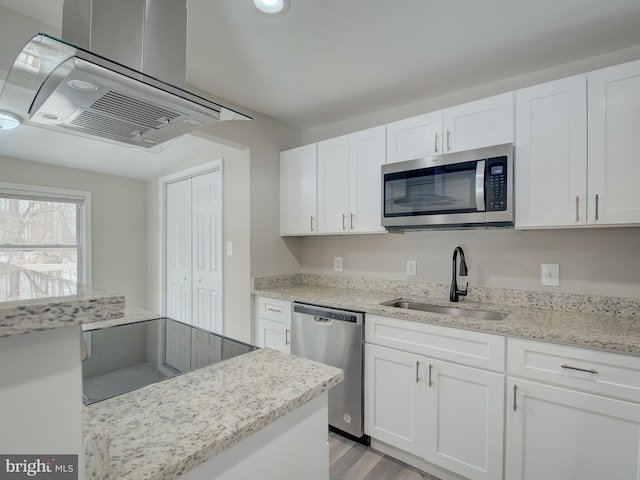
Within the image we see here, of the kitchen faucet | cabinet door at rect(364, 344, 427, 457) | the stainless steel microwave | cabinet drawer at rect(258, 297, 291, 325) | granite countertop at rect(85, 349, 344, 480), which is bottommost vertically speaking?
cabinet door at rect(364, 344, 427, 457)

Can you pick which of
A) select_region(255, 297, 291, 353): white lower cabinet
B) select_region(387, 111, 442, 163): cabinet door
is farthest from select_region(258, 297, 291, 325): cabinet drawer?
select_region(387, 111, 442, 163): cabinet door

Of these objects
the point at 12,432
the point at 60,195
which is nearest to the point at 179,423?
the point at 12,432

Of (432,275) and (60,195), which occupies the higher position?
(60,195)

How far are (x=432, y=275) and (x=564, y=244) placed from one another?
32.2 inches

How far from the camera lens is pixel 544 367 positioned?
1476mm

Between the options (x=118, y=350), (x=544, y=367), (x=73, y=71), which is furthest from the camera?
(x=544, y=367)

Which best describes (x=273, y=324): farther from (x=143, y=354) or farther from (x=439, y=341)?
(x=143, y=354)

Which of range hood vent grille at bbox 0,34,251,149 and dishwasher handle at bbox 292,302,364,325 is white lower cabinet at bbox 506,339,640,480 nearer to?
dishwasher handle at bbox 292,302,364,325

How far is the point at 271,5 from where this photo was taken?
1484 mm

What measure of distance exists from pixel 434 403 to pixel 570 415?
0.61 metres

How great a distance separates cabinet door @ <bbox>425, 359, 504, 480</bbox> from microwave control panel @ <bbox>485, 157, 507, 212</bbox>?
0.90 metres

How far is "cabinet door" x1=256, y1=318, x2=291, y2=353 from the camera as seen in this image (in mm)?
2508

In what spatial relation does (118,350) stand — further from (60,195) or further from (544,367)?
(60,195)

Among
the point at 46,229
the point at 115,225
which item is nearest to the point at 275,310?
the point at 115,225
